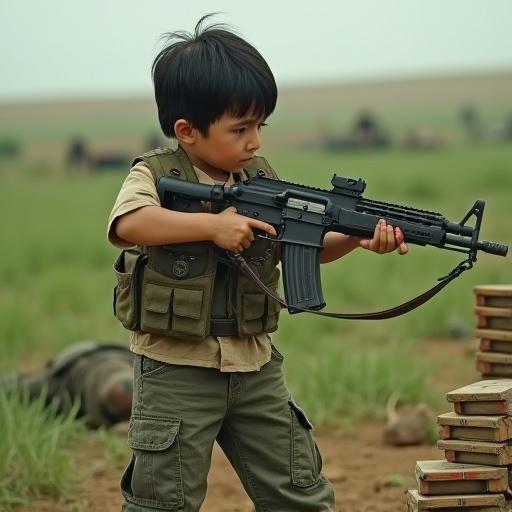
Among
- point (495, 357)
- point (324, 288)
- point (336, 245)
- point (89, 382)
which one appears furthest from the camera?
point (324, 288)

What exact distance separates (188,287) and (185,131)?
0.46 metres

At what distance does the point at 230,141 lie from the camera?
3545 mm

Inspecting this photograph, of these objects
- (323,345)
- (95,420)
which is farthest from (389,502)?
(323,345)

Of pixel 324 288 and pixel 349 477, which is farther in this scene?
pixel 324 288

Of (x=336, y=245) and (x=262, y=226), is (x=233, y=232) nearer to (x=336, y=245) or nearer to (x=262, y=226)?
(x=262, y=226)

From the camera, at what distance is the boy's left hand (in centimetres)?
352

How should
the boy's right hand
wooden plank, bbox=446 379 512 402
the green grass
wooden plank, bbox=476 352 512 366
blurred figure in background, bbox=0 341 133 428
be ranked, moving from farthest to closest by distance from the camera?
blurred figure in background, bbox=0 341 133 428 → the green grass → wooden plank, bbox=476 352 512 366 → wooden plank, bbox=446 379 512 402 → the boy's right hand

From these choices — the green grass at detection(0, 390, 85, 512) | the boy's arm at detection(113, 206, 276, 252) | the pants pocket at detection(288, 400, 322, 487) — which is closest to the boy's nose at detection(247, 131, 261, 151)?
the boy's arm at detection(113, 206, 276, 252)

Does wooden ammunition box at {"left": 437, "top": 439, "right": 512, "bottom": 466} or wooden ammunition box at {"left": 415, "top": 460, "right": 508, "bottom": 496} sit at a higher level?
wooden ammunition box at {"left": 437, "top": 439, "right": 512, "bottom": 466}

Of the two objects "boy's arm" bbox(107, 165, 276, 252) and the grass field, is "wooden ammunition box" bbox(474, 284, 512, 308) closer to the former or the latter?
"boy's arm" bbox(107, 165, 276, 252)

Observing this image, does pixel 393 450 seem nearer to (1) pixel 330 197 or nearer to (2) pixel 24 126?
(1) pixel 330 197

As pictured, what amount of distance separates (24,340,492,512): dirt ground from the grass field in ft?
0.59

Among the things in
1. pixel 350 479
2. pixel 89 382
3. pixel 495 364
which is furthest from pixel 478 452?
pixel 89 382

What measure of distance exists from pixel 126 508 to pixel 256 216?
94cm
